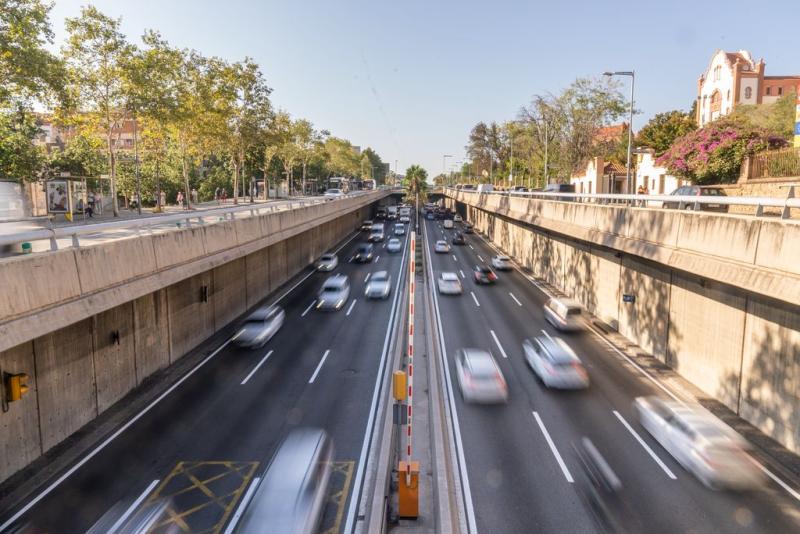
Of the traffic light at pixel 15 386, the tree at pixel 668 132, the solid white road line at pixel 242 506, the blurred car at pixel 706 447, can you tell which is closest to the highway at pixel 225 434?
the solid white road line at pixel 242 506

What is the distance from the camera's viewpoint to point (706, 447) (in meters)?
13.5

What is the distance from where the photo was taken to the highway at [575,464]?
12.0 metres

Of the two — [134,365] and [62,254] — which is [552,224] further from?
[62,254]

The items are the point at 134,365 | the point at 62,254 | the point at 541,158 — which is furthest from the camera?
the point at 541,158

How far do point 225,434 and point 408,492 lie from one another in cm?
741

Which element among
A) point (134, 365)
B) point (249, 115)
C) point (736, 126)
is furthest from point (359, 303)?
point (249, 115)

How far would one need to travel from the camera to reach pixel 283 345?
25891 mm

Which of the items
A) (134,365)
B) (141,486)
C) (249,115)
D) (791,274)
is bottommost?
(141,486)

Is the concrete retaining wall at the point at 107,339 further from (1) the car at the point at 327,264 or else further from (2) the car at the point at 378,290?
(1) the car at the point at 327,264

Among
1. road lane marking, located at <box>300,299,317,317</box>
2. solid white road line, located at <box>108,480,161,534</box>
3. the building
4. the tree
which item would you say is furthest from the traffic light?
the building

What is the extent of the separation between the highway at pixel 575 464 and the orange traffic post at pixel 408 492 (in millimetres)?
1492

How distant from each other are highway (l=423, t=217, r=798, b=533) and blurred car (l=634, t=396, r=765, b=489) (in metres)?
0.27

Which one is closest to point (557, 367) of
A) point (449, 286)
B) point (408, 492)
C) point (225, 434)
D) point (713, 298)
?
point (713, 298)

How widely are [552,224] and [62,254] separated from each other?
89.4 feet
